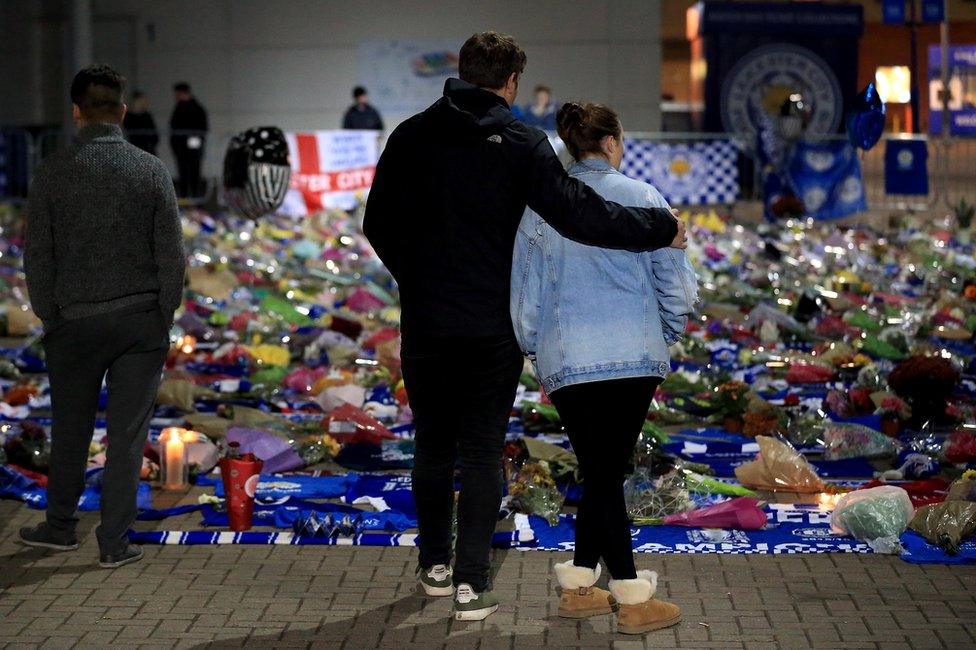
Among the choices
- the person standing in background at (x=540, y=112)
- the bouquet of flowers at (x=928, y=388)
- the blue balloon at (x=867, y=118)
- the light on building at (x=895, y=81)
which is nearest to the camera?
the bouquet of flowers at (x=928, y=388)

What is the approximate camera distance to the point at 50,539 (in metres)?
5.93

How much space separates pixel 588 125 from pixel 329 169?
1705cm

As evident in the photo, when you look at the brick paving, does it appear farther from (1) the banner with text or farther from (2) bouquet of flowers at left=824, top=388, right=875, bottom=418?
(1) the banner with text

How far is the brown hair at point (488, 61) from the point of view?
4.83 meters

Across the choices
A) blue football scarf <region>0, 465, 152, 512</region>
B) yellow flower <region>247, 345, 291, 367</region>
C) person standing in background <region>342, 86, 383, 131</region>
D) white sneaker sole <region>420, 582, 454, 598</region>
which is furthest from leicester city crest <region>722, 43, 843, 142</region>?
white sneaker sole <region>420, 582, 454, 598</region>

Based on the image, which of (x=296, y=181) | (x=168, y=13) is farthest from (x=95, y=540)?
(x=168, y=13)

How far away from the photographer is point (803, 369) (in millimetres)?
9758

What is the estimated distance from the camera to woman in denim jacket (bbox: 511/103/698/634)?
4.74m

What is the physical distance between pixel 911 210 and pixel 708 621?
17.8 metres

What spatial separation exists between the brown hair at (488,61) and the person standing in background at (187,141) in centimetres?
1926

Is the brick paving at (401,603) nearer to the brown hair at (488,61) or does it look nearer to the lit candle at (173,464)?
the lit candle at (173,464)

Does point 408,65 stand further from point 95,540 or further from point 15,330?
point 95,540

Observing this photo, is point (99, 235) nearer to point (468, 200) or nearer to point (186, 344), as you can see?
point (468, 200)

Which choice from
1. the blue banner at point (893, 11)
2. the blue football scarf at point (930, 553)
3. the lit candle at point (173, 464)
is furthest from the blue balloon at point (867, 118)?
the blue banner at point (893, 11)
